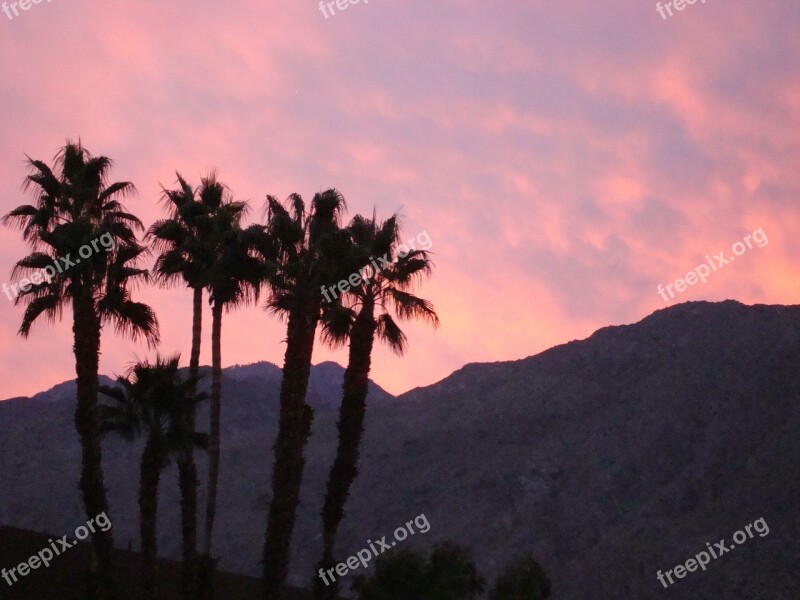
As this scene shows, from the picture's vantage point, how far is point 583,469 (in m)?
108

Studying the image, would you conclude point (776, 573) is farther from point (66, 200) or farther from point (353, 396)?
point (66, 200)

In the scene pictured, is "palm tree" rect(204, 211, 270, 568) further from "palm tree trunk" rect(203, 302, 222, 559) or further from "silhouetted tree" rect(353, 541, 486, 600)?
"silhouetted tree" rect(353, 541, 486, 600)

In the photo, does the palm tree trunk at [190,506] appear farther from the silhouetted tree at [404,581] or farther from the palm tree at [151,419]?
the silhouetted tree at [404,581]

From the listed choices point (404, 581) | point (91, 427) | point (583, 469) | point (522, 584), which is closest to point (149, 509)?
point (91, 427)

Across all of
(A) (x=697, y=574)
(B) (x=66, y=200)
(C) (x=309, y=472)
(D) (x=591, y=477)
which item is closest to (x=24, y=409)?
(C) (x=309, y=472)

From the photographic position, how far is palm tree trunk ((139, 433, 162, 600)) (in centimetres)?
2925

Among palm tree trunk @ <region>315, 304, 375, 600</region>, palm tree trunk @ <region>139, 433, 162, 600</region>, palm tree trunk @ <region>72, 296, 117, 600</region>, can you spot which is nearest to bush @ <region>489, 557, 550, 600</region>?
palm tree trunk @ <region>315, 304, 375, 600</region>

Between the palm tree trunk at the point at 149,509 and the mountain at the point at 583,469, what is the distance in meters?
58.4

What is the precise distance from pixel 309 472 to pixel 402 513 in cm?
1618

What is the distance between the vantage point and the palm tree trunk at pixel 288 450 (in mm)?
26516

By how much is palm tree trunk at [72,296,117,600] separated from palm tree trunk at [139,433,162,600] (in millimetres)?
2104

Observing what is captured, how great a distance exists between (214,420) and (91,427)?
5628mm

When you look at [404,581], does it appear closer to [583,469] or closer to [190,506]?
[190,506]

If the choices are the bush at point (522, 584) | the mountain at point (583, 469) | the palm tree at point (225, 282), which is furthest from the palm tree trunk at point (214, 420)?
the mountain at point (583, 469)
